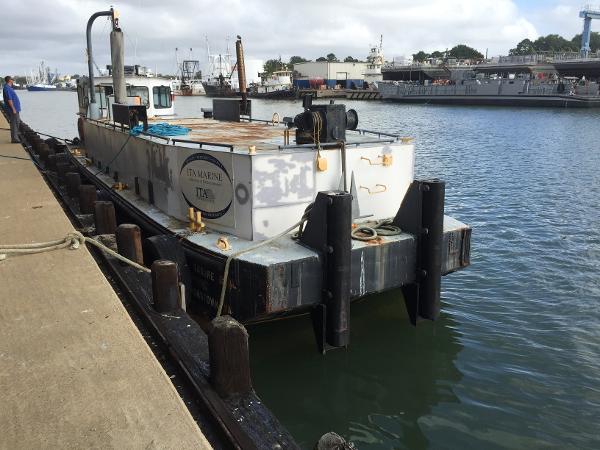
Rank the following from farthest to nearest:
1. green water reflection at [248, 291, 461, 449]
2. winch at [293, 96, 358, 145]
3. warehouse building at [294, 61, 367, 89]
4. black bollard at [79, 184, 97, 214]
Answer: warehouse building at [294, 61, 367, 89], black bollard at [79, 184, 97, 214], winch at [293, 96, 358, 145], green water reflection at [248, 291, 461, 449]

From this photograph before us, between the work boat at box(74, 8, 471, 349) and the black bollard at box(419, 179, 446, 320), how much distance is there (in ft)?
0.05

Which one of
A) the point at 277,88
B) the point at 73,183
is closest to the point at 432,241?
the point at 73,183

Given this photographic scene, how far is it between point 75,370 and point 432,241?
486cm

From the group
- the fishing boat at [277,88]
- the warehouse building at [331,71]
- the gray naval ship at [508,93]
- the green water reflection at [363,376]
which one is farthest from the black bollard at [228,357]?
the warehouse building at [331,71]

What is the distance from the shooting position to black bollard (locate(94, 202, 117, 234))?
23.7 ft

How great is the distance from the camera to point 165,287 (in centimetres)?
513

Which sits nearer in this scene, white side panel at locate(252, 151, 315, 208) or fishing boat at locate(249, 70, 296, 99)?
white side panel at locate(252, 151, 315, 208)

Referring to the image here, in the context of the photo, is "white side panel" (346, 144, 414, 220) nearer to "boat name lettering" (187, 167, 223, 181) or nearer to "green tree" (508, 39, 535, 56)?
"boat name lettering" (187, 167, 223, 181)

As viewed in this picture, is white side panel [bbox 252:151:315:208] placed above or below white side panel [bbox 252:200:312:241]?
above

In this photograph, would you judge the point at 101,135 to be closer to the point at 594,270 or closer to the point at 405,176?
the point at 405,176

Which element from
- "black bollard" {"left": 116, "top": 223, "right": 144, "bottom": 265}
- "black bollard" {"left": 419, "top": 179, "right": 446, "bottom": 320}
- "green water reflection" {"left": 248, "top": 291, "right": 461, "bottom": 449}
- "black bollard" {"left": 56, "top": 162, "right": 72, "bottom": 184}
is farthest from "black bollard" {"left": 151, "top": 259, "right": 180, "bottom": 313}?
"black bollard" {"left": 56, "top": 162, "right": 72, "bottom": 184}

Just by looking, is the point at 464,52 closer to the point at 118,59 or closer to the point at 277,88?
the point at 277,88

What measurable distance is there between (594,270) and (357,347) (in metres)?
5.94

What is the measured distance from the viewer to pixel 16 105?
17.5m
